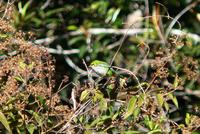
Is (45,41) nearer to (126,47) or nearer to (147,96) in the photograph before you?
(126,47)

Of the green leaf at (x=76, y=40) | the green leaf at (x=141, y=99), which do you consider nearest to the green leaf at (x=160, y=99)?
the green leaf at (x=141, y=99)

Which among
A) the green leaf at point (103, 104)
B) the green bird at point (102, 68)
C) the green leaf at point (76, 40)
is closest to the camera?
the green leaf at point (103, 104)

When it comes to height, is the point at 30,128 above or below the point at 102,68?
below

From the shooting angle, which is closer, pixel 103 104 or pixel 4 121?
pixel 4 121

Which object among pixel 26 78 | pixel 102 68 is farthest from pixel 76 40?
pixel 26 78

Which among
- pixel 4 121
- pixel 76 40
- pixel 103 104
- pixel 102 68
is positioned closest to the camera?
pixel 4 121

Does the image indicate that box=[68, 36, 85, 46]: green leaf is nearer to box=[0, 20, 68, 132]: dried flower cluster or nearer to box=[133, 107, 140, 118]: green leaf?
box=[0, 20, 68, 132]: dried flower cluster

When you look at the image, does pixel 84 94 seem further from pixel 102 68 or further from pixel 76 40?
pixel 76 40

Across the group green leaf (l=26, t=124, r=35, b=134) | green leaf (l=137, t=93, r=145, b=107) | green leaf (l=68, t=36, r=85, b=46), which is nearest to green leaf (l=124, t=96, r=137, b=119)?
green leaf (l=137, t=93, r=145, b=107)

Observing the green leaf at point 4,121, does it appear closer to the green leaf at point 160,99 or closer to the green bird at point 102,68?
the green bird at point 102,68

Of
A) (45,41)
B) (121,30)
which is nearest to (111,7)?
(121,30)
